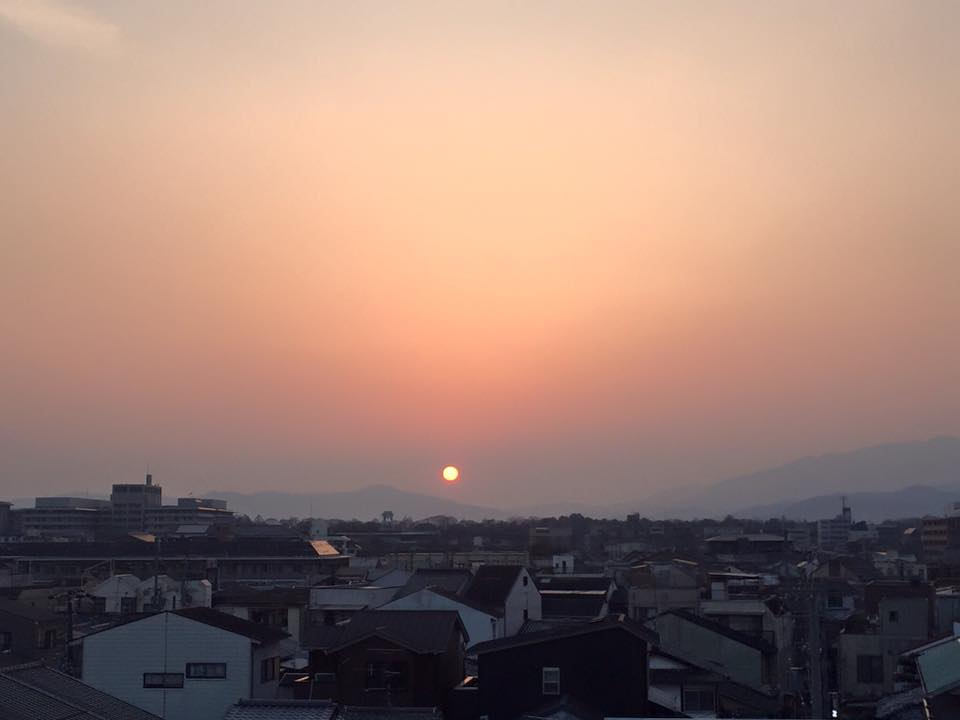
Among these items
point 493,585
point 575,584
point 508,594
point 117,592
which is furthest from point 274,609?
point 575,584

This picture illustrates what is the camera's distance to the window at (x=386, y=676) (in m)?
30.8

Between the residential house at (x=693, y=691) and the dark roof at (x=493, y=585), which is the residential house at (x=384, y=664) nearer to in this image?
the residential house at (x=693, y=691)

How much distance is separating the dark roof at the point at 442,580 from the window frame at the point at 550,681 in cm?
2039

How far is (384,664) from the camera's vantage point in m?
31.0

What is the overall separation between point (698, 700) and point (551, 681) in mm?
6735

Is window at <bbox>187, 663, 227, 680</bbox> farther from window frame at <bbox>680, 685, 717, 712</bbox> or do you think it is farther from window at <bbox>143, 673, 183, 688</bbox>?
window frame at <bbox>680, 685, 717, 712</bbox>

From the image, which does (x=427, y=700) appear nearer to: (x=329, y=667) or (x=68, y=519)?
(x=329, y=667)

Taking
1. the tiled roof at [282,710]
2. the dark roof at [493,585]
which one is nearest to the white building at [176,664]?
the tiled roof at [282,710]

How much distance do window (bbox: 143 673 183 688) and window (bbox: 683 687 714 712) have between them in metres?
14.4

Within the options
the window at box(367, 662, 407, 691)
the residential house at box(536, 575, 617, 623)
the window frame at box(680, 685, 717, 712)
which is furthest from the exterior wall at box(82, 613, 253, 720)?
the residential house at box(536, 575, 617, 623)

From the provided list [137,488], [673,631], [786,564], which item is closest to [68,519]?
[137,488]

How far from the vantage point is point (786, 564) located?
7969cm

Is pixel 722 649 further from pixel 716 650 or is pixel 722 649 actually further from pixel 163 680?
pixel 163 680

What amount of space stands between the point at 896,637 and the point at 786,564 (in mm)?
39972
